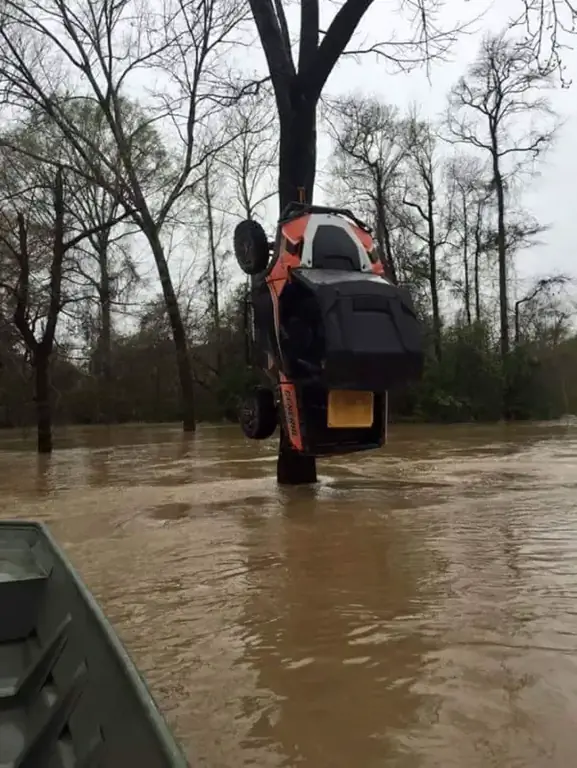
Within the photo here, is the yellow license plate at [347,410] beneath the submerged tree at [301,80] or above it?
beneath

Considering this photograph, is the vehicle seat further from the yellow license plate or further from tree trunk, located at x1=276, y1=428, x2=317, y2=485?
tree trunk, located at x1=276, y1=428, x2=317, y2=485

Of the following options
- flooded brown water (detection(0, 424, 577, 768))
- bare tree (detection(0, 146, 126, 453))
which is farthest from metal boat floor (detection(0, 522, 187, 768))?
bare tree (detection(0, 146, 126, 453))

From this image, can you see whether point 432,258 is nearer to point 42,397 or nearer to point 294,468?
point 42,397

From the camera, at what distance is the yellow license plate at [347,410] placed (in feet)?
22.9

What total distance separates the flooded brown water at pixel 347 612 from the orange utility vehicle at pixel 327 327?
0.86 m

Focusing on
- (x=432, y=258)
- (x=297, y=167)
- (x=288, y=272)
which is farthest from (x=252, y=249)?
(x=432, y=258)

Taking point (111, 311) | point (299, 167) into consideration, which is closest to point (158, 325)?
point (111, 311)

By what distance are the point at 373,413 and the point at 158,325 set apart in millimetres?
20990

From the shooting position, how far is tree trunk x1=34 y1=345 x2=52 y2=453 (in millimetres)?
17016

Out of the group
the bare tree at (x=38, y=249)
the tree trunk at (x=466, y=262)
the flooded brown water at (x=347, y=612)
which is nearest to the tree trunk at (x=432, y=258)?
the tree trunk at (x=466, y=262)

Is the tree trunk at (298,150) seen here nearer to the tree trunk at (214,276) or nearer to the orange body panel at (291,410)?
the orange body panel at (291,410)

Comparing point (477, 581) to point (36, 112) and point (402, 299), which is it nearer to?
point (402, 299)

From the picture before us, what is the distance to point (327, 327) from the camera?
20.9 ft

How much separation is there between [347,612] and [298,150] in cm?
682
